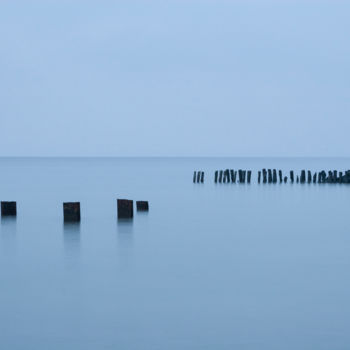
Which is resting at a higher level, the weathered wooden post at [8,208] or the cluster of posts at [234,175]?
the weathered wooden post at [8,208]

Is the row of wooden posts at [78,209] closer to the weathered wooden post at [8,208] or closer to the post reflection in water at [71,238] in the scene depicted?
the weathered wooden post at [8,208]

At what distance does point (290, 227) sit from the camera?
19.0 m

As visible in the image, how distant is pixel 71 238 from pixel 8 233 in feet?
5.99

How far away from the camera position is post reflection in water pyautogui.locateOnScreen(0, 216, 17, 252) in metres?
15.0

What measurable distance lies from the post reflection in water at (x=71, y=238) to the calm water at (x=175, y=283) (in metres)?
0.04

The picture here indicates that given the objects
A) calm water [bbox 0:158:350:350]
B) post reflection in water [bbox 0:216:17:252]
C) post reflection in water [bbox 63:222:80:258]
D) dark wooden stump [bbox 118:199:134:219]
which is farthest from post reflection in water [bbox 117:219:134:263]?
post reflection in water [bbox 0:216:17:252]

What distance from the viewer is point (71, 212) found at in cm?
1883

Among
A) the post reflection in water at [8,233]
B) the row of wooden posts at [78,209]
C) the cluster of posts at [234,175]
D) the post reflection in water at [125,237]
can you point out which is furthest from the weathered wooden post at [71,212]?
the cluster of posts at [234,175]

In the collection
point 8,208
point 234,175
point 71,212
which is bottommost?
point 234,175

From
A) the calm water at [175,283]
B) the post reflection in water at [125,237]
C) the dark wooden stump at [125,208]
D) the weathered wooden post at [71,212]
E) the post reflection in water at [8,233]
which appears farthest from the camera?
the dark wooden stump at [125,208]

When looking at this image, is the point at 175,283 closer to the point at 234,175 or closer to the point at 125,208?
the point at 125,208

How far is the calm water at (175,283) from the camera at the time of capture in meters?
7.84

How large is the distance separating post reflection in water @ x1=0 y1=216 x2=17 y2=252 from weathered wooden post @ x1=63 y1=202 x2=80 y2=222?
4.37ft

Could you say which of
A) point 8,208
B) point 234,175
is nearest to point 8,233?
point 8,208
